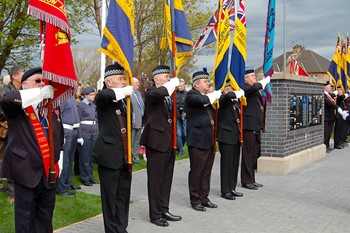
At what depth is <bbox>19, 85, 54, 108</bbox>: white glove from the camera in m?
4.06

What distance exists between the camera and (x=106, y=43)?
5.38 meters

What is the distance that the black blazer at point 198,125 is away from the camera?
697 centimetres

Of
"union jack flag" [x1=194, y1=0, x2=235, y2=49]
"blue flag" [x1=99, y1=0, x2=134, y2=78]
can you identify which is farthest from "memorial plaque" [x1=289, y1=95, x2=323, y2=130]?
"blue flag" [x1=99, y1=0, x2=134, y2=78]

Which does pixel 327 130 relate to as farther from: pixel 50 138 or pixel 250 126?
pixel 50 138

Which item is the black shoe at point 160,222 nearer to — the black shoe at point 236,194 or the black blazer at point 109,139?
the black blazer at point 109,139

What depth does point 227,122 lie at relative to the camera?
309 inches

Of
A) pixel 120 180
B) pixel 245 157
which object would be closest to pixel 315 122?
pixel 245 157

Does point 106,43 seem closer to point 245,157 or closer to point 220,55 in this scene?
point 220,55

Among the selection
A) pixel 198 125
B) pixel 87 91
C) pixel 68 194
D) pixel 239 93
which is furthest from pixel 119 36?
pixel 87 91

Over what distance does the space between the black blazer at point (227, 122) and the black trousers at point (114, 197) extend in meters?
2.70

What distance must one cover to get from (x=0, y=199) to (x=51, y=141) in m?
3.37

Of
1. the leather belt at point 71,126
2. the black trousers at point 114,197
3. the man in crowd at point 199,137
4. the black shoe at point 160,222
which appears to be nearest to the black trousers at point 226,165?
the man in crowd at point 199,137

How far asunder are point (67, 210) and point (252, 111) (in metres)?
3.97

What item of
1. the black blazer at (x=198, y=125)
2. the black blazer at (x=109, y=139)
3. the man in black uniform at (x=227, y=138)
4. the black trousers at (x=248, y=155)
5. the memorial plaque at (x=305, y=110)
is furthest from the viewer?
the memorial plaque at (x=305, y=110)
